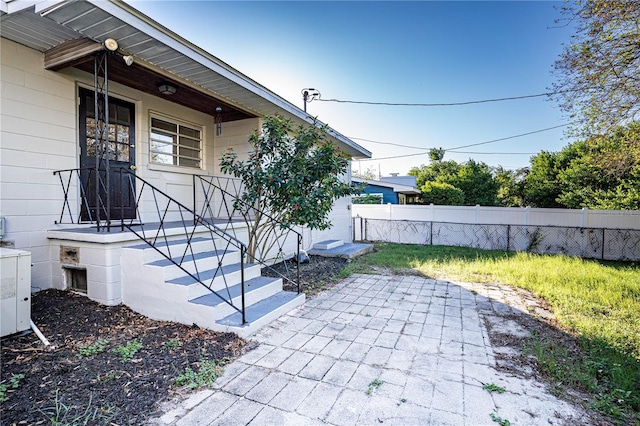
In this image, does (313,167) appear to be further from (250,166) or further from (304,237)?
(304,237)

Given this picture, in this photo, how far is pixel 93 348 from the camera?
2641 millimetres

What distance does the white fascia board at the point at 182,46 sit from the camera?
3016 millimetres

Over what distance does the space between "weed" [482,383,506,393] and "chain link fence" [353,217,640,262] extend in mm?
8846

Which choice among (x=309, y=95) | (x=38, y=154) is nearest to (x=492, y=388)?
(x=38, y=154)

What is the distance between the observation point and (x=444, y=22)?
783 centimetres

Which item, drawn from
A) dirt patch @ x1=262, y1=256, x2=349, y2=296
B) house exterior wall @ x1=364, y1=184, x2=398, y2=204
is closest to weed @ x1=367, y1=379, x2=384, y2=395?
dirt patch @ x1=262, y1=256, x2=349, y2=296

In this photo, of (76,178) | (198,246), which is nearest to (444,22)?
(198,246)

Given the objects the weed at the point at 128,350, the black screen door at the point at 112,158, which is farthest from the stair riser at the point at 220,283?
the black screen door at the point at 112,158

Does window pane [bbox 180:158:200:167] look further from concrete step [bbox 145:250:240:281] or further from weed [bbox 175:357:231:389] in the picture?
weed [bbox 175:357:231:389]

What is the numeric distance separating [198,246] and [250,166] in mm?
1499

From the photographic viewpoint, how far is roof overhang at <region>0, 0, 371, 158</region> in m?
2.98

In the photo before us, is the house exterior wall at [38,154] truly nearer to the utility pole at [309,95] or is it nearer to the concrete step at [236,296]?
the concrete step at [236,296]

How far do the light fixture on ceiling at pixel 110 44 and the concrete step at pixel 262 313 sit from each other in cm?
317

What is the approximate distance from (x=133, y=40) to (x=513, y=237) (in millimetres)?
10742
